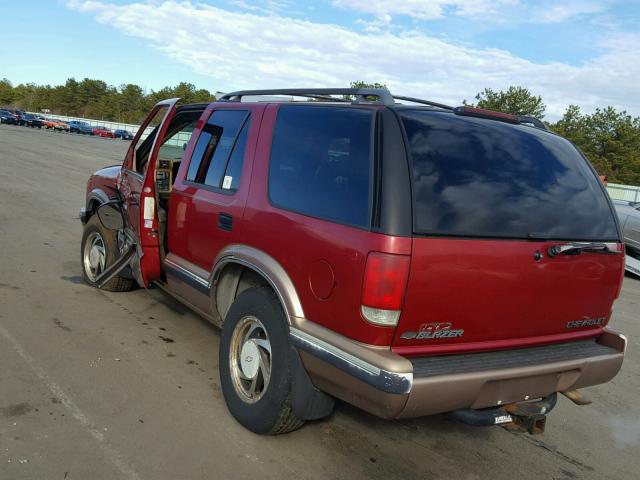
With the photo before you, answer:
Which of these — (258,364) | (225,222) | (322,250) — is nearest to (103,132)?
(225,222)

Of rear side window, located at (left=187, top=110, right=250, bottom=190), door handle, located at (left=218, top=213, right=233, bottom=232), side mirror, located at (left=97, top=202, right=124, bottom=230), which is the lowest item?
side mirror, located at (left=97, top=202, right=124, bottom=230)

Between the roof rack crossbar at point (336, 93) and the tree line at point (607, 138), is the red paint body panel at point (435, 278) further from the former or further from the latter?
the tree line at point (607, 138)

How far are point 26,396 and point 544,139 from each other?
3.60m

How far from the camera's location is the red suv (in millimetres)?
2691

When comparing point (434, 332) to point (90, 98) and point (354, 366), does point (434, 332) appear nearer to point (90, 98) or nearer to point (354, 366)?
point (354, 366)

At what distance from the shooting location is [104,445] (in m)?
3.18

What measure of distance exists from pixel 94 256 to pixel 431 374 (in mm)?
4442

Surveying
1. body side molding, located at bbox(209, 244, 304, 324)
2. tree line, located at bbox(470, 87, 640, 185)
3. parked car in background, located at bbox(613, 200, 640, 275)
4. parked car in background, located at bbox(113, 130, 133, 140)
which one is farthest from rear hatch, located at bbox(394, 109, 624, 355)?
parked car in background, located at bbox(113, 130, 133, 140)

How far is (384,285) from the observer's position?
2643 mm

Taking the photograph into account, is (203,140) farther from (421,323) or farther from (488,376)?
(488,376)

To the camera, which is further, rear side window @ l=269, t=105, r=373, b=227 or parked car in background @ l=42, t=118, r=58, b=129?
parked car in background @ l=42, t=118, r=58, b=129

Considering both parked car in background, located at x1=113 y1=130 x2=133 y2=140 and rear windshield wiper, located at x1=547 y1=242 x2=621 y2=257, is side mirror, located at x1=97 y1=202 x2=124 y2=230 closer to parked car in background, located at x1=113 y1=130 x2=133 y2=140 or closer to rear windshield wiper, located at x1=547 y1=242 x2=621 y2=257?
rear windshield wiper, located at x1=547 y1=242 x2=621 y2=257

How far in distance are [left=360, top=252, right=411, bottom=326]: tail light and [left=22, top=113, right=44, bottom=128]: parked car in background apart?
63.7 meters

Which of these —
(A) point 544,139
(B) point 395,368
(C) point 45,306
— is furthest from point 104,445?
(A) point 544,139
